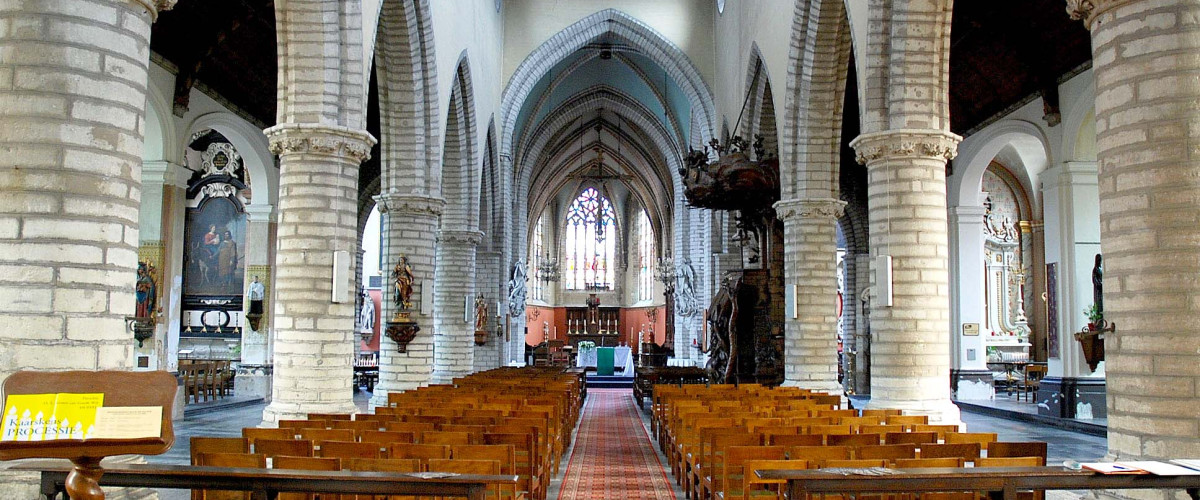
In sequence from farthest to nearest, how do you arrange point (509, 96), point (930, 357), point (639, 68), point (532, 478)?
point (639, 68), point (509, 96), point (930, 357), point (532, 478)

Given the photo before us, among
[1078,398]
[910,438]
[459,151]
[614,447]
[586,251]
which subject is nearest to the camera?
[910,438]

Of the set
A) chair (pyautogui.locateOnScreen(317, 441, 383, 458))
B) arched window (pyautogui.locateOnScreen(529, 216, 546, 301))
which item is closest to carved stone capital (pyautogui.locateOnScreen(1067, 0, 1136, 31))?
chair (pyautogui.locateOnScreen(317, 441, 383, 458))

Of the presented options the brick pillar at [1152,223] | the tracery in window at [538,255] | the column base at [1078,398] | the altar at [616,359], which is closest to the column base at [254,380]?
the altar at [616,359]

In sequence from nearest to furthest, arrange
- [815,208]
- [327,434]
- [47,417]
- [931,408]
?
[47,417] < [327,434] < [931,408] < [815,208]

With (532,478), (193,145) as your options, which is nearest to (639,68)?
(193,145)

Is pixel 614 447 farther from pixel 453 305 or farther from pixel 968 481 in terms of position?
pixel 968 481

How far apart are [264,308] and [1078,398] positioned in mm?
15451

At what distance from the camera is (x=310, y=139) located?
949cm

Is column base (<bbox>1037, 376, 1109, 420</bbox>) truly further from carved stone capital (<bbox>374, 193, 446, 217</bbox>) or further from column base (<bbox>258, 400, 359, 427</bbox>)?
column base (<bbox>258, 400, 359, 427</bbox>)

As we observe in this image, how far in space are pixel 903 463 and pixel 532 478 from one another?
2662mm

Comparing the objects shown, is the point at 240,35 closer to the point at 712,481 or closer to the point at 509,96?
the point at 509,96

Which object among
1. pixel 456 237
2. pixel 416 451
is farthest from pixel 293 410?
pixel 456 237

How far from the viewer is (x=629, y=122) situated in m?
33.3

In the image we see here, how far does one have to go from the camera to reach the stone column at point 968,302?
61.0ft
